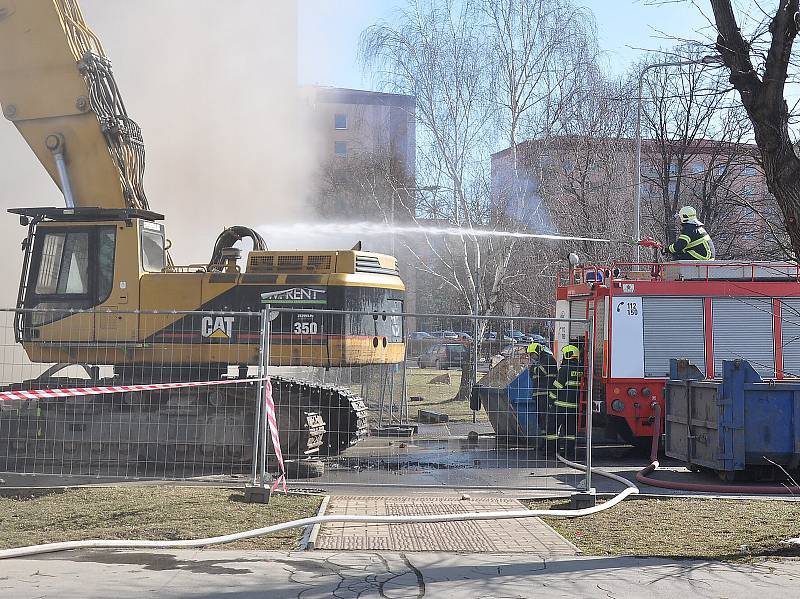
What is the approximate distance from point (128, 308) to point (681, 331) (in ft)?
25.0

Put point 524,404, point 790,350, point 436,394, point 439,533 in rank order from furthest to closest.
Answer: point 436,394, point 790,350, point 524,404, point 439,533

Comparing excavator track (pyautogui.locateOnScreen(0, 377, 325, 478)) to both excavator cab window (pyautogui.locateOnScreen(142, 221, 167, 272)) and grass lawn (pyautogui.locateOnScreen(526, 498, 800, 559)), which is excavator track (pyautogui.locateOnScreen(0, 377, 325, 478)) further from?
grass lawn (pyautogui.locateOnScreen(526, 498, 800, 559))

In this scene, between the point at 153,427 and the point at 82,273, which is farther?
the point at 82,273

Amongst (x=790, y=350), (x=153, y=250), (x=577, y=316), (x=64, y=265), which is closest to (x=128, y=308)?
(x=153, y=250)

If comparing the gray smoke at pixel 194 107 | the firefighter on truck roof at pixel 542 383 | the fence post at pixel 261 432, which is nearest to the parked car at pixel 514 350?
the firefighter on truck roof at pixel 542 383

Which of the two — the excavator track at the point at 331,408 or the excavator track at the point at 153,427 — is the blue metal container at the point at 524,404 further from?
the excavator track at the point at 153,427

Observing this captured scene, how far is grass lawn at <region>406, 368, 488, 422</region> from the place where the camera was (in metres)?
14.0

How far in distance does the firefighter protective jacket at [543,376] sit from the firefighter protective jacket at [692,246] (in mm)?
3075

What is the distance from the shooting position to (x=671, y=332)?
13578 mm

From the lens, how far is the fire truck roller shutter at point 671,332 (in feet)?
44.3

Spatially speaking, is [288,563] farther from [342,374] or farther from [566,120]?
[566,120]

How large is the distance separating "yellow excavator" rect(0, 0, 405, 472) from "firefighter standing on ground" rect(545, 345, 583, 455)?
2.40 metres

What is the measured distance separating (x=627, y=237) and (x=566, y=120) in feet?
11.4

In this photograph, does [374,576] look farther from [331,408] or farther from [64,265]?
[64,265]
